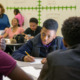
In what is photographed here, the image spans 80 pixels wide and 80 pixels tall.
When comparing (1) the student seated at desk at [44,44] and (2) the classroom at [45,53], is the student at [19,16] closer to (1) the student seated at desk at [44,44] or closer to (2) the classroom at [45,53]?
(2) the classroom at [45,53]

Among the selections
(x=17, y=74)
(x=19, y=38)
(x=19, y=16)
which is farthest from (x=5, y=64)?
(x=19, y=16)

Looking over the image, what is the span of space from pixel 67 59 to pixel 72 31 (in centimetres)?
22

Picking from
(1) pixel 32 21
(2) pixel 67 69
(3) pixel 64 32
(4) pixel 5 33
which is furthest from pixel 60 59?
(4) pixel 5 33

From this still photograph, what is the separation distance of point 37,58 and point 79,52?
1625 mm

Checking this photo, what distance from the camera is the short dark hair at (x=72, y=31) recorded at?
1.36 m

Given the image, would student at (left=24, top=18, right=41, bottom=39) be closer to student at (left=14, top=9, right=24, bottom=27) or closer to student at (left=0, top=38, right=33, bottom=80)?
student at (left=14, top=9, right=24, bottom=27)

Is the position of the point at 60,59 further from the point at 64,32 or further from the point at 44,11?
the point at 44,11

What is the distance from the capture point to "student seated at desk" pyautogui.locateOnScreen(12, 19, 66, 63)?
2.70 metres

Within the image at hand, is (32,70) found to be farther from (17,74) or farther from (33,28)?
(33,28)

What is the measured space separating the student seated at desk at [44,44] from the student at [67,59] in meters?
1.27

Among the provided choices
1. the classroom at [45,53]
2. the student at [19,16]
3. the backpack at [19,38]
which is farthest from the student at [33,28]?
the student at [19,16]

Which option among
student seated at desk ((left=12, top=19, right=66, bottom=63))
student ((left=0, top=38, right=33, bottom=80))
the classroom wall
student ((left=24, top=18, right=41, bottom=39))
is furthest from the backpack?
student ((left=0, top=38, right=33, bottom=80))

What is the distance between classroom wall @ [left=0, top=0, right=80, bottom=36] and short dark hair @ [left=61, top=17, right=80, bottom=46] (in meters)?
6.36

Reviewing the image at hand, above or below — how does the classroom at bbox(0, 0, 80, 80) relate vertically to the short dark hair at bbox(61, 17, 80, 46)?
below
